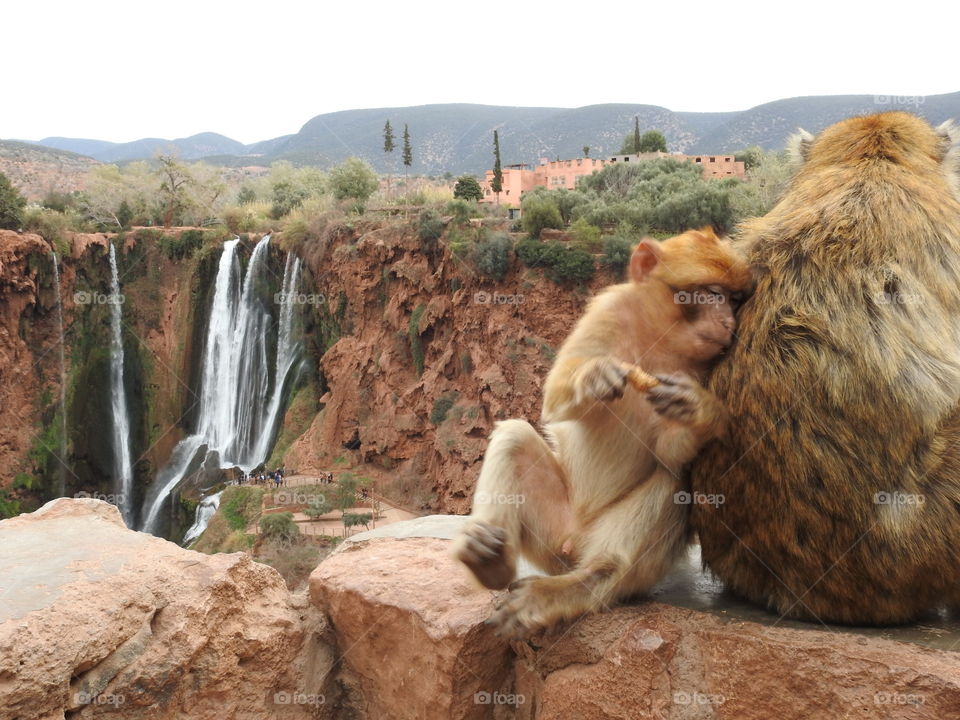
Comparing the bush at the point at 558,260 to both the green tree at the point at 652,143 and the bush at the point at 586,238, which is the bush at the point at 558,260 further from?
the green tree at the point at 652,143

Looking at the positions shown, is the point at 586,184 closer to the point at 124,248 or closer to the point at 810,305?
the point at 124,248

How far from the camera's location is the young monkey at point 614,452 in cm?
273

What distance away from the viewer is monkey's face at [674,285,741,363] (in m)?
2.73

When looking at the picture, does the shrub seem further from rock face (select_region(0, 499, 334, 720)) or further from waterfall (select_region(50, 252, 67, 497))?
rock face (select_region(0, 499, 334, 720))

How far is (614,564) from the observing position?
280cm

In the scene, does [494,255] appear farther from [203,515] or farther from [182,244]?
[182,244]

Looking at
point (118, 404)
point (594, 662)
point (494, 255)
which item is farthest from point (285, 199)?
point (594, 662)

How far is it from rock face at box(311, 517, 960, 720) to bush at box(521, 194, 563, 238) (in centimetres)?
2451

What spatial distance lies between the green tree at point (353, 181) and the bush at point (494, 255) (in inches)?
489

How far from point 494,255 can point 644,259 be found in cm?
2428

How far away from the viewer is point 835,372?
2.42 metres

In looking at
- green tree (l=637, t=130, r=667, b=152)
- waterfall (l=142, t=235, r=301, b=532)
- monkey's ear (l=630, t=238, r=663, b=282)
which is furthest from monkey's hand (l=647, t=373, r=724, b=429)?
green tree (l=637, t=130, r=667, b=152)

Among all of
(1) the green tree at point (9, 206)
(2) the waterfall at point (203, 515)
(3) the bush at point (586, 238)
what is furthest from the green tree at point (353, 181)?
(2) the waterfall at point (203, 515)

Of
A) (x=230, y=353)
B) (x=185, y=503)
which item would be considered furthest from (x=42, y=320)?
(x=185, y=503)
